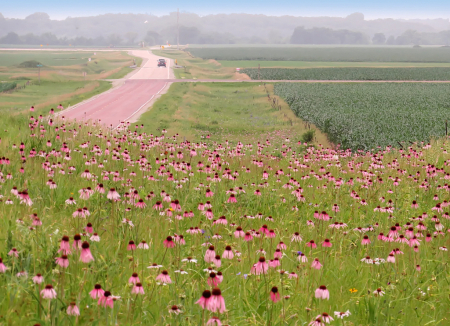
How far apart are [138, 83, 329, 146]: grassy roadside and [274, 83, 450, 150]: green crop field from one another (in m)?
1.45

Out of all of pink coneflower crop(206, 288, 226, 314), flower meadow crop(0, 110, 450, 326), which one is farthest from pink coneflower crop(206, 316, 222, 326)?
pink coneflower crop(206, 288, 226, 314)

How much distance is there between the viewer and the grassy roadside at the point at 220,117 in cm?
2873

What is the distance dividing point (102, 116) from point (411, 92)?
1526 inches

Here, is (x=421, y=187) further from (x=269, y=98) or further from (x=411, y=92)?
(x=411, y=92)

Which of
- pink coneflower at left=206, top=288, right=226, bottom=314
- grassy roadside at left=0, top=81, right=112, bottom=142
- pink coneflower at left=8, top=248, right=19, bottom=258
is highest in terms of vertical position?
pink coneflower at left=206, top=288, right=226, bottom=314

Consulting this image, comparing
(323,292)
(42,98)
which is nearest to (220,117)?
(42,98)

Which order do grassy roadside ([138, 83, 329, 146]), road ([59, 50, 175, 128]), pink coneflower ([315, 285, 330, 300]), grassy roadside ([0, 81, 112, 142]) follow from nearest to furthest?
pink coneflower ([315, 285, 330, 300]) → grassy roadside ([0, 81, 112, 142]) → grassy roadside ([138, 83, 329, 146]) → road ([59, 50, 175, 128])

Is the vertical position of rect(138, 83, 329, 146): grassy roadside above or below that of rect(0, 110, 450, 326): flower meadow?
below

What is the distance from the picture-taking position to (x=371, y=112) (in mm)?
36875

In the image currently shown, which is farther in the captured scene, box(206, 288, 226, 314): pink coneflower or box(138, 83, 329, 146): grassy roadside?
box(138, 83, 329, 146): grassy roadside

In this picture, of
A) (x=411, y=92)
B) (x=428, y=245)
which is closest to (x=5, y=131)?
(x=428, y=245)

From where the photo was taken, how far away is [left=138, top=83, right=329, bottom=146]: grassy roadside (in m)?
28.7

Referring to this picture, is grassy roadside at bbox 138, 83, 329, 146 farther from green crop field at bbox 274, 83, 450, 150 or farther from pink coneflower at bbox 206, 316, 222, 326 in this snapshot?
pink coneflower at bbox 206, 316, 222, 326

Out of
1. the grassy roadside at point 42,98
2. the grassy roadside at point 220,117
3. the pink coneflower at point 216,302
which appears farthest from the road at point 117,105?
the pink coneflower at point 216,302
